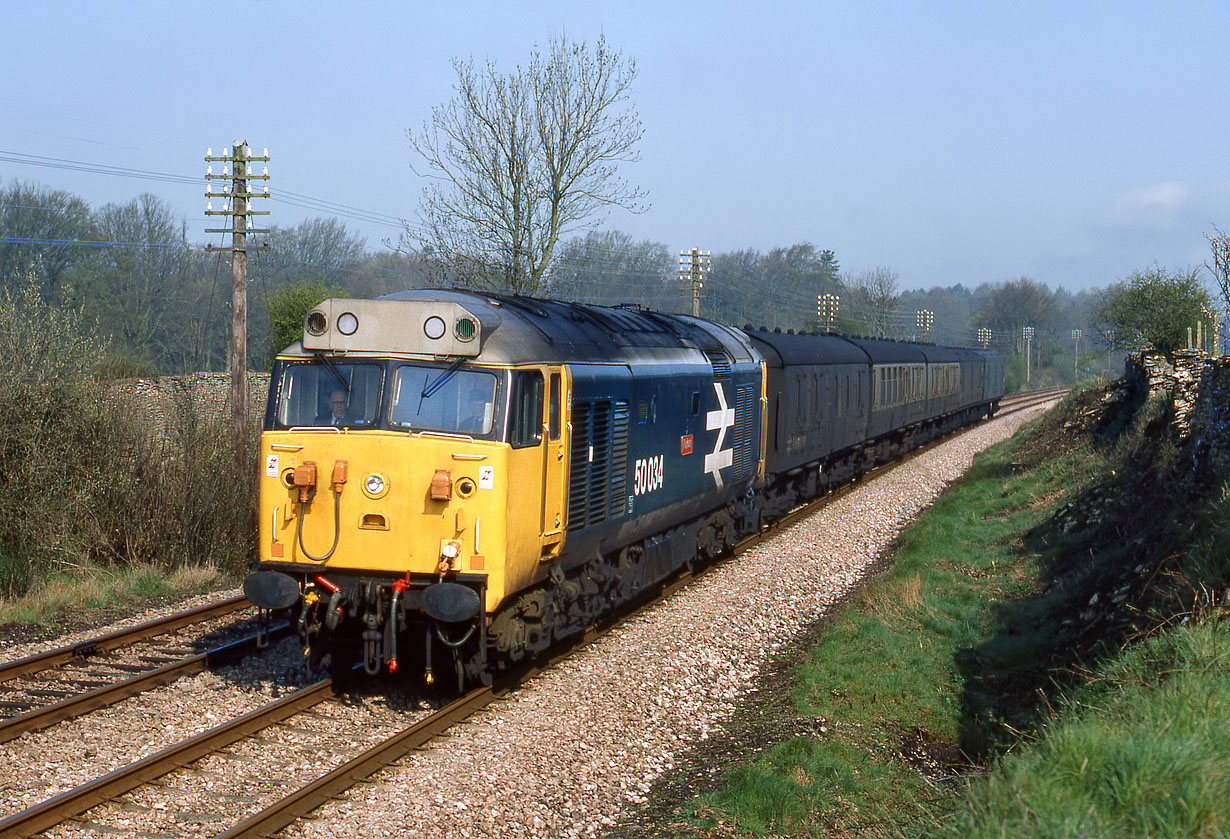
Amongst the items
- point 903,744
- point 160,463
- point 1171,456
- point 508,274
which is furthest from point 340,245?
point 903,744

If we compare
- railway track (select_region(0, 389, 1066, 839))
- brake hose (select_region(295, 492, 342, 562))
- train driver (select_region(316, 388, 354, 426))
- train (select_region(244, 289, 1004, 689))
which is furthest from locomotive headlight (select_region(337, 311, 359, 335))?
railway track (select_region(0, 389, 1066, 839))

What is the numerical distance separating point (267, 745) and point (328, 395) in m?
2.67

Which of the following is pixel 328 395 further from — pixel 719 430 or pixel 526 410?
pixel 719 430

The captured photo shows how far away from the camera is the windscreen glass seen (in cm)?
847

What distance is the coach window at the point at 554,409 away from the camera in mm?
9086

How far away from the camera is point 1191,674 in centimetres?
628

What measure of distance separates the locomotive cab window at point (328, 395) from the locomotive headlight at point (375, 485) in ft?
1.39

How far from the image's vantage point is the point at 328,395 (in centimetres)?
874

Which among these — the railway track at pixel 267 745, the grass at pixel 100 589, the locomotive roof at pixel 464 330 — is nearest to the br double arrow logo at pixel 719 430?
the locomotive roof at pixel 464 330

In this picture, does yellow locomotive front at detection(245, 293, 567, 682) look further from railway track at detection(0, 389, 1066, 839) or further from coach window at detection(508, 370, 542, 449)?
railway track at detection(0, 389, 1066, 839)

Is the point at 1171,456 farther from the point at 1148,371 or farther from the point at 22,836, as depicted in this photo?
the point at 22,836

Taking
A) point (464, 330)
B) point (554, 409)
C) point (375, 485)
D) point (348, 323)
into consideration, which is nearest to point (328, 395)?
point (348, 323)

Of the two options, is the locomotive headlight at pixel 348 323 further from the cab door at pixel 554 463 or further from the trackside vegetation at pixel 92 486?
the trackside vegetation at pixel 92 486

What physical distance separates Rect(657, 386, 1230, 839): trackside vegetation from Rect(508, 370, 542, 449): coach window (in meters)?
2.76
